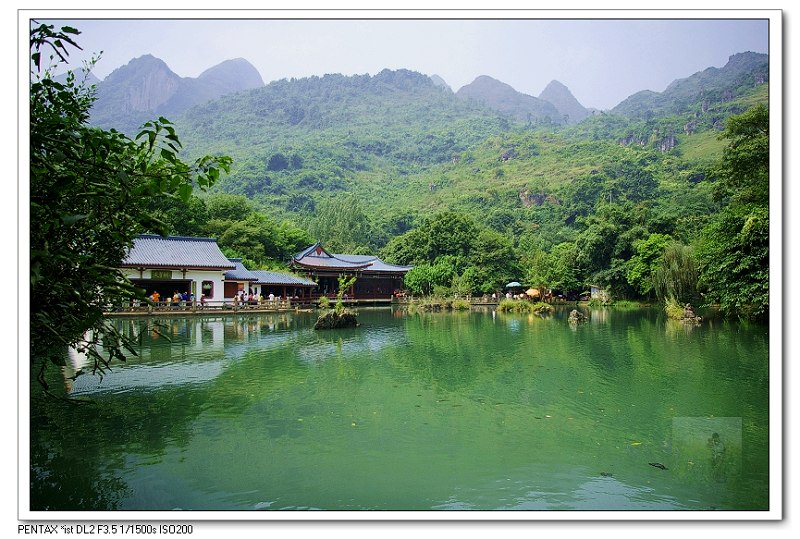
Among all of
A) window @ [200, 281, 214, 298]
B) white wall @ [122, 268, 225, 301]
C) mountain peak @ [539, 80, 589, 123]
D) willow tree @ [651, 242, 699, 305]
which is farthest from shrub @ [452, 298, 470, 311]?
mountain peak @ [539, 80, 589, 123]

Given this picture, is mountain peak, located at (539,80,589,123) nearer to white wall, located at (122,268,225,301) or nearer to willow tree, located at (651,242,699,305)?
willow tree, located at (651,242,699,305)

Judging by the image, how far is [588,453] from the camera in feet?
11.6

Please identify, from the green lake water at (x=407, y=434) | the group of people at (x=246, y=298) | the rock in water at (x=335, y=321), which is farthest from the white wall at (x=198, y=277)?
the green lake water at (x=407, y=434)

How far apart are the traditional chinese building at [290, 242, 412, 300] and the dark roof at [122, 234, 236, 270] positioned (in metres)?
4.87

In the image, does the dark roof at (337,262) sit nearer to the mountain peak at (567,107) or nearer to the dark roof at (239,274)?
the dark roof at (239,274)

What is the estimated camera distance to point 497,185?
4300 cm

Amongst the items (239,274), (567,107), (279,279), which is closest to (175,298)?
(239,274)

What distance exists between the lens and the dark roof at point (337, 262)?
2259 centimetres

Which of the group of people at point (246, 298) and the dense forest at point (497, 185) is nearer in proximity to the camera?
the dense forest at point (497, 185)

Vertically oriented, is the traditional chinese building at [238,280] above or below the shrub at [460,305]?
above

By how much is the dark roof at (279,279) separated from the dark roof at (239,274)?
1.08ft

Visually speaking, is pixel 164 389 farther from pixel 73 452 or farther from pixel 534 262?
pixel 534 262
